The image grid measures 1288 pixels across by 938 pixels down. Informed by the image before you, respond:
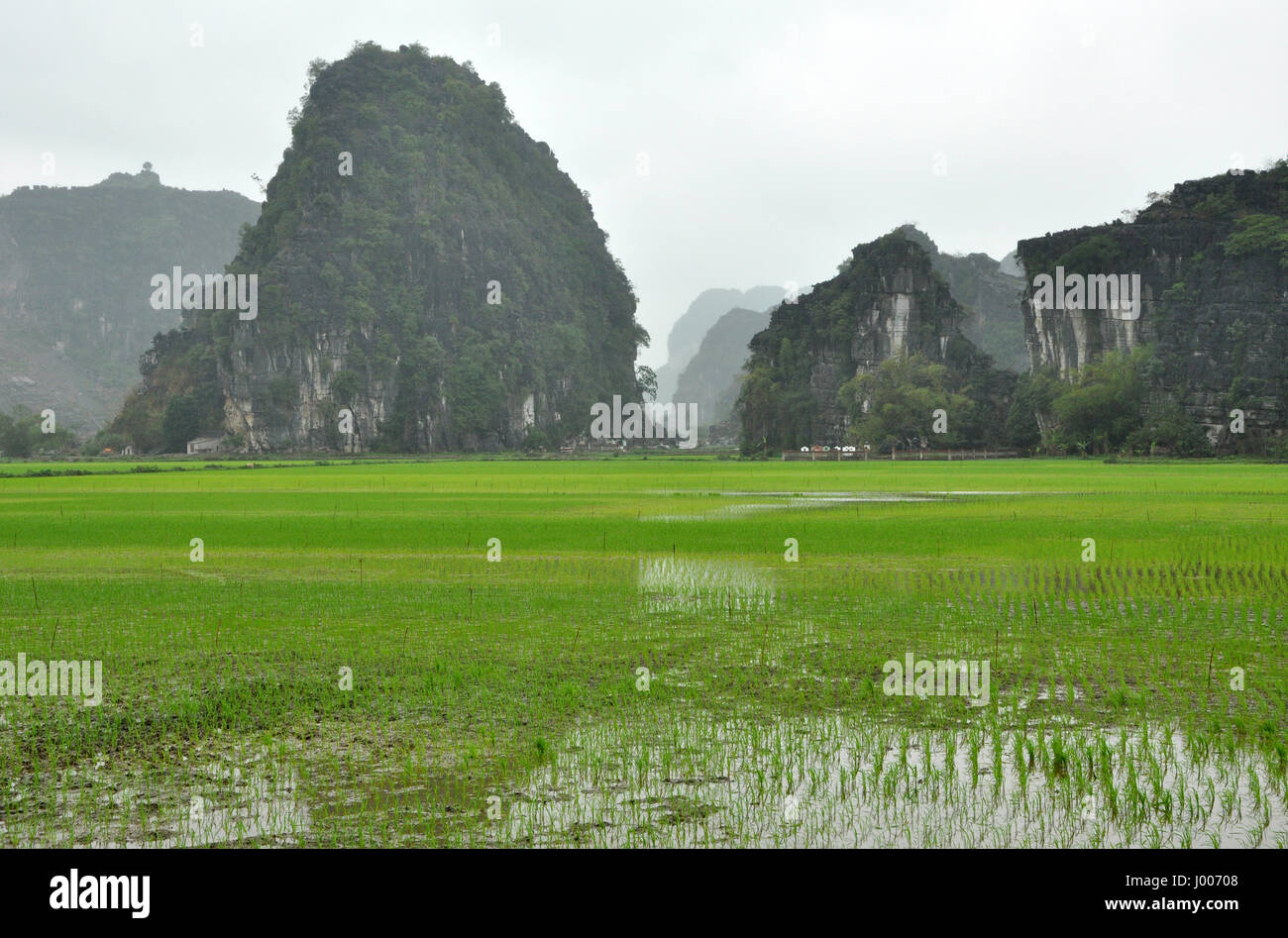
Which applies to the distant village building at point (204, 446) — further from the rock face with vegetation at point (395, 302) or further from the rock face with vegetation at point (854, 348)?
the rock face with vegetation at point (854, 348)

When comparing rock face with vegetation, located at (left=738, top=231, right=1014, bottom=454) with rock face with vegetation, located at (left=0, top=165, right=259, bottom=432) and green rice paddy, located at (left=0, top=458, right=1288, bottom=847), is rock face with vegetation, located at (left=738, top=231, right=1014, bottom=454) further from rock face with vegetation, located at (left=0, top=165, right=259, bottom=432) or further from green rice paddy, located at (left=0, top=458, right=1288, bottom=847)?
rock face with vegetation, located at (left=0, top=165, right=259, bottom=432)

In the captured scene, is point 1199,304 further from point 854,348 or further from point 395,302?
point 395,302

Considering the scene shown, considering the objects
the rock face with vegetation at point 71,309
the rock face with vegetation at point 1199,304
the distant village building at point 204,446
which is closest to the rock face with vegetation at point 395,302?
the distant village building at point 204,446

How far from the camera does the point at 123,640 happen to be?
9422 mm

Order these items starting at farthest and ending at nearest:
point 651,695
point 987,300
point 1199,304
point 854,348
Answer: point 987,300 < point 854,348 < point 1199,304 < point 651,695

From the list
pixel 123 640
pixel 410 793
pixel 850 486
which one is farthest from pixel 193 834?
pixel 850 486

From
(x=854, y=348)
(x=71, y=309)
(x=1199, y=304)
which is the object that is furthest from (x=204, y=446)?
(x=71, y=309)

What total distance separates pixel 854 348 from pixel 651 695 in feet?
284

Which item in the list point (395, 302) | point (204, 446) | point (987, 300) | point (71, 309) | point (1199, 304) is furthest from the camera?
point (71, 309)

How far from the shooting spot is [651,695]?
296 inches

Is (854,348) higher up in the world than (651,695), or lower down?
higher up

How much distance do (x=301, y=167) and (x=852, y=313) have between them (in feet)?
195

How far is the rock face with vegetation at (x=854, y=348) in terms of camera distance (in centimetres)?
8744

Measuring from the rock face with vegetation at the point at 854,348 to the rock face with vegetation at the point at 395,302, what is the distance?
25.6m
